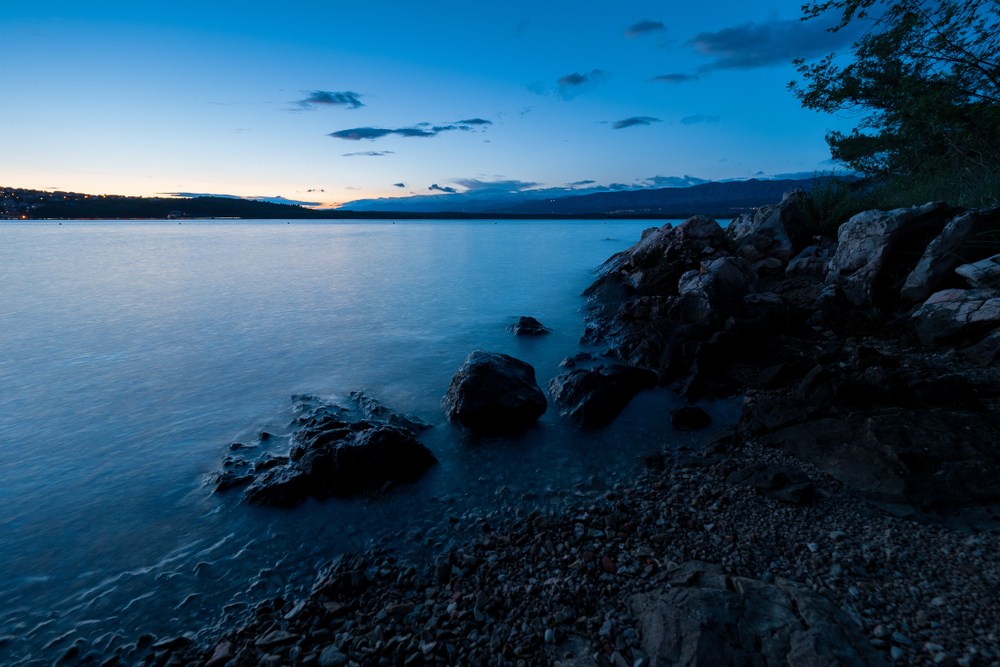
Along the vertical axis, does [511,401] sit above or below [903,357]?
below

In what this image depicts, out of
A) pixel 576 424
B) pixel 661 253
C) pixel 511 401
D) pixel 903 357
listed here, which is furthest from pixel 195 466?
pixel 661 253

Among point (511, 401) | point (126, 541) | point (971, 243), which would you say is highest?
point (971, 243)

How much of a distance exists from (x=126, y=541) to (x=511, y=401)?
241 inches

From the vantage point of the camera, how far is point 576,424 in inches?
343

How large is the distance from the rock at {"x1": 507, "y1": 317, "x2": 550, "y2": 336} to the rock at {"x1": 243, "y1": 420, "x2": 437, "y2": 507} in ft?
31.5

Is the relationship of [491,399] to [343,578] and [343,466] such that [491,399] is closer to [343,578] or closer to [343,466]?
[343,466]

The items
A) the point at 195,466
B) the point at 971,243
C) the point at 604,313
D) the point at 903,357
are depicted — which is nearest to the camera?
the point at 195,466

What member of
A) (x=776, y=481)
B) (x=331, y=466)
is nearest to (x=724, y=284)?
(x=776, y=481)

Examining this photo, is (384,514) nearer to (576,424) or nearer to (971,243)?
(576,424)

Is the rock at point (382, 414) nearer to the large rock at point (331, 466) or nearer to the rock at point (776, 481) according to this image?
the large rock at point (331, 466)

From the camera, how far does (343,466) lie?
22.4ft

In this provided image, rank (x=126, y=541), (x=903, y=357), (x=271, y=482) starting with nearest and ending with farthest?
(x=126, y=541), (x=271, y=482), (x=903, y=357)

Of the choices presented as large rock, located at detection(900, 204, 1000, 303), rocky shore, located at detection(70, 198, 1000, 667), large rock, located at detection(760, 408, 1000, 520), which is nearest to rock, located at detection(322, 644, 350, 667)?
rocky shore, located at detection(70, 198, 1000, 667)

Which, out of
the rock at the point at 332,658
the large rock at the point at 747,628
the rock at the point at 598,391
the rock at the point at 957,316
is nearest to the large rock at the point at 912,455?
the large rock at the point at 747,628
